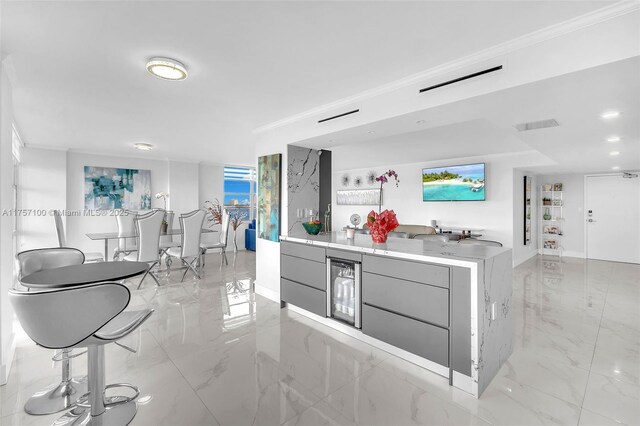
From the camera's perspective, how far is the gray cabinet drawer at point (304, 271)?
330 centimetres

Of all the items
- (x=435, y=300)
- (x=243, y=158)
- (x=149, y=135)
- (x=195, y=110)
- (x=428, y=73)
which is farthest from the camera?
(x=243, y=158)

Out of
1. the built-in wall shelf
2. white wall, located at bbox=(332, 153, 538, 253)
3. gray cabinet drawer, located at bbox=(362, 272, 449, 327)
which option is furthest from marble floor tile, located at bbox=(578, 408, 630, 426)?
the built-in wall shelf

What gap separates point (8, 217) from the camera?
243 cm

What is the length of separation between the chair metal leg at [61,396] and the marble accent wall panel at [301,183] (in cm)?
258

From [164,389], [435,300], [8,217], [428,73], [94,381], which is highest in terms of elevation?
[428,73]

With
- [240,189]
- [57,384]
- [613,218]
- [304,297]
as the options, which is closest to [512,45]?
[304,297]

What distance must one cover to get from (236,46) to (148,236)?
12.3 feet

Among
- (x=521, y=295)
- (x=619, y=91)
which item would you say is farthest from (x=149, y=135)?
(x=521, y=295)

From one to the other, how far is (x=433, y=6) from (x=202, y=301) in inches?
166

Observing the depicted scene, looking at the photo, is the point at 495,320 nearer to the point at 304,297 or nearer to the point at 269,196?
the point at 304,297

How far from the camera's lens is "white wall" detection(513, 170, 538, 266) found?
6.36 m

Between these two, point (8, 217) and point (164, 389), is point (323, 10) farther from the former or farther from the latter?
point (8, 217)

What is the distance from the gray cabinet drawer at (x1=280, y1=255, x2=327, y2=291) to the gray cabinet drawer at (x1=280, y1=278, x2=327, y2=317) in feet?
0.22

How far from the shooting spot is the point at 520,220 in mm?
6727
